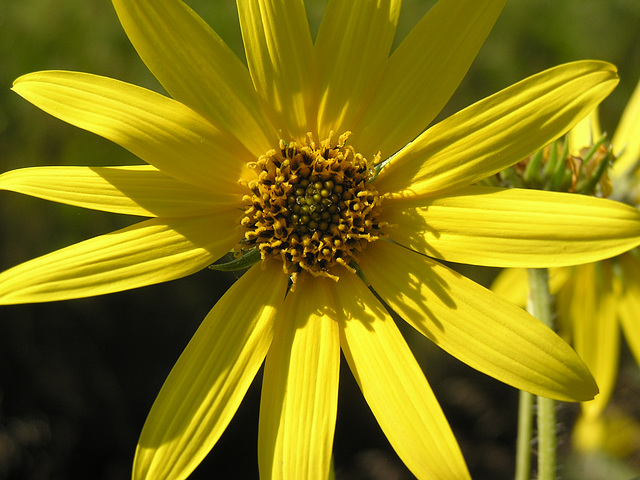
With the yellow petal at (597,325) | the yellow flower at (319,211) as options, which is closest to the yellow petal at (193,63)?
the yellow flower at (319,211)

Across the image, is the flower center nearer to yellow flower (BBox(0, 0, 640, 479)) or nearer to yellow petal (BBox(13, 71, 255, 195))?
yellow flower (BBox(0, 0, 640, 479))

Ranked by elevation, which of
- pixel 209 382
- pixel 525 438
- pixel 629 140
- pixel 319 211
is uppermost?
pixel 629 140

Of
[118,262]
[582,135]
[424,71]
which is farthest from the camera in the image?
[582,135]

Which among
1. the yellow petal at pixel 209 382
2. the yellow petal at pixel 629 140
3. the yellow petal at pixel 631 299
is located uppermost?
the yellow petal at pixel 629 140

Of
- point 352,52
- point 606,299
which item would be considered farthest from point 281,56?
point 606,299

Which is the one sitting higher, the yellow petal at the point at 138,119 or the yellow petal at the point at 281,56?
the yellow petal at the point at 281,56

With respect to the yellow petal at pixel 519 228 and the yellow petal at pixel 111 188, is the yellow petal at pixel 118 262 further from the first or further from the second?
the yellow petal at pixel 519 228

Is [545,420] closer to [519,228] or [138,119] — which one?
[519,228]
